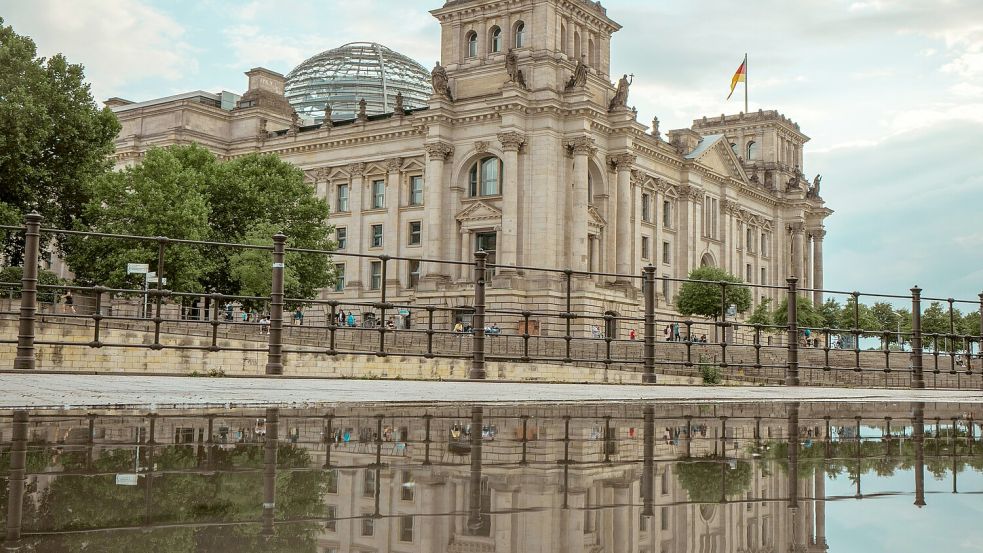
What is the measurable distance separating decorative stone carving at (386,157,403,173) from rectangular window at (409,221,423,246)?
3359 mm

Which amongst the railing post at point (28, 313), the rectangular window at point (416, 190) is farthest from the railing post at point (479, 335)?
the rectangular window at point (416, 190)

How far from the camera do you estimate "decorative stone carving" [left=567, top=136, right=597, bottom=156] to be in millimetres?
54844

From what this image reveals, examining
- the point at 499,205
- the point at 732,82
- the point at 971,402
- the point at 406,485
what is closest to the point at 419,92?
the point at 732,82

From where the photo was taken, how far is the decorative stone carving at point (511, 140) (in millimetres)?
54094

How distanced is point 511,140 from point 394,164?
10.0 m

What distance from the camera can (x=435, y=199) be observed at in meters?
56.9

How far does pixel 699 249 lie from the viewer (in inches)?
2815

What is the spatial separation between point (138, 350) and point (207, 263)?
17.1 meters

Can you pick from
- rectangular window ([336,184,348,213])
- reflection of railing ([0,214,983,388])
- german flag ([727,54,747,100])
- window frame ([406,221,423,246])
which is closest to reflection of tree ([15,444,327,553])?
reflection of railing ([0,214,983,388])

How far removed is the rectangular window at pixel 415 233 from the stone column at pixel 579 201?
10406 mm

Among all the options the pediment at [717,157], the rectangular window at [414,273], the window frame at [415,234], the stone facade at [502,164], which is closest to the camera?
the stone facade at [502,164]

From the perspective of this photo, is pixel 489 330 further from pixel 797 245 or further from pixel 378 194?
pixel 797 245

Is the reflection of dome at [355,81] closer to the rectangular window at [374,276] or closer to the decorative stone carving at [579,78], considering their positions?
the rectangular window at [374,276]

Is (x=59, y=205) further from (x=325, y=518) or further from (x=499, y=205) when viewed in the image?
(x=325, y=518)
